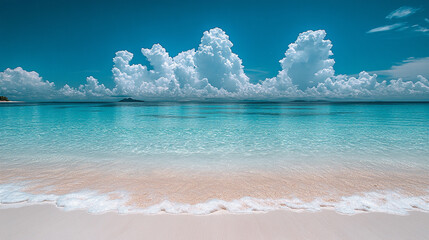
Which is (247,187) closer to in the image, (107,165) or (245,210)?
(245,210)

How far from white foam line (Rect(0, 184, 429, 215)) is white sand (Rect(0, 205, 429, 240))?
21 cm

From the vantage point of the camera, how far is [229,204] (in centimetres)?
459

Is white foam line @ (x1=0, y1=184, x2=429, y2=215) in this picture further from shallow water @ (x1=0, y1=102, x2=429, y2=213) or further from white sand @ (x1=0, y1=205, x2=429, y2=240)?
white sand @ (x1=0, y1=205, x2=429, y2=240)

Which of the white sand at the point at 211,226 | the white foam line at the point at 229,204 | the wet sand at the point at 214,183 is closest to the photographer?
the white sand at the point at 211,226

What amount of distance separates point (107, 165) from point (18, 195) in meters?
2.87

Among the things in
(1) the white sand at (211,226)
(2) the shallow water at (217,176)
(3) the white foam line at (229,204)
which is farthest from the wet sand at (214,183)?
(1) the white sand at (211,226)

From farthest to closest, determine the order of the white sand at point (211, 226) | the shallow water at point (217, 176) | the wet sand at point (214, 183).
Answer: the wet sand at point (214, 183) < the shallow water at point (217, 176) < the white sand at point (211, 226)

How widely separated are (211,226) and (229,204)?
3.11 ft

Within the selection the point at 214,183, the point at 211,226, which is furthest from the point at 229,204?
the point at 214,183

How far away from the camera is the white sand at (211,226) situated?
11.4 feet

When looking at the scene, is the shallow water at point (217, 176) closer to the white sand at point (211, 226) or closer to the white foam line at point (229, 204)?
the white foam line at point (229, 204)

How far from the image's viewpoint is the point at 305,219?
3.95 m

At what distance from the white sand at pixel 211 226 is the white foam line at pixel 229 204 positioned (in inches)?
8.3

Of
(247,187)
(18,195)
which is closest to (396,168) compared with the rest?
(247,187)
